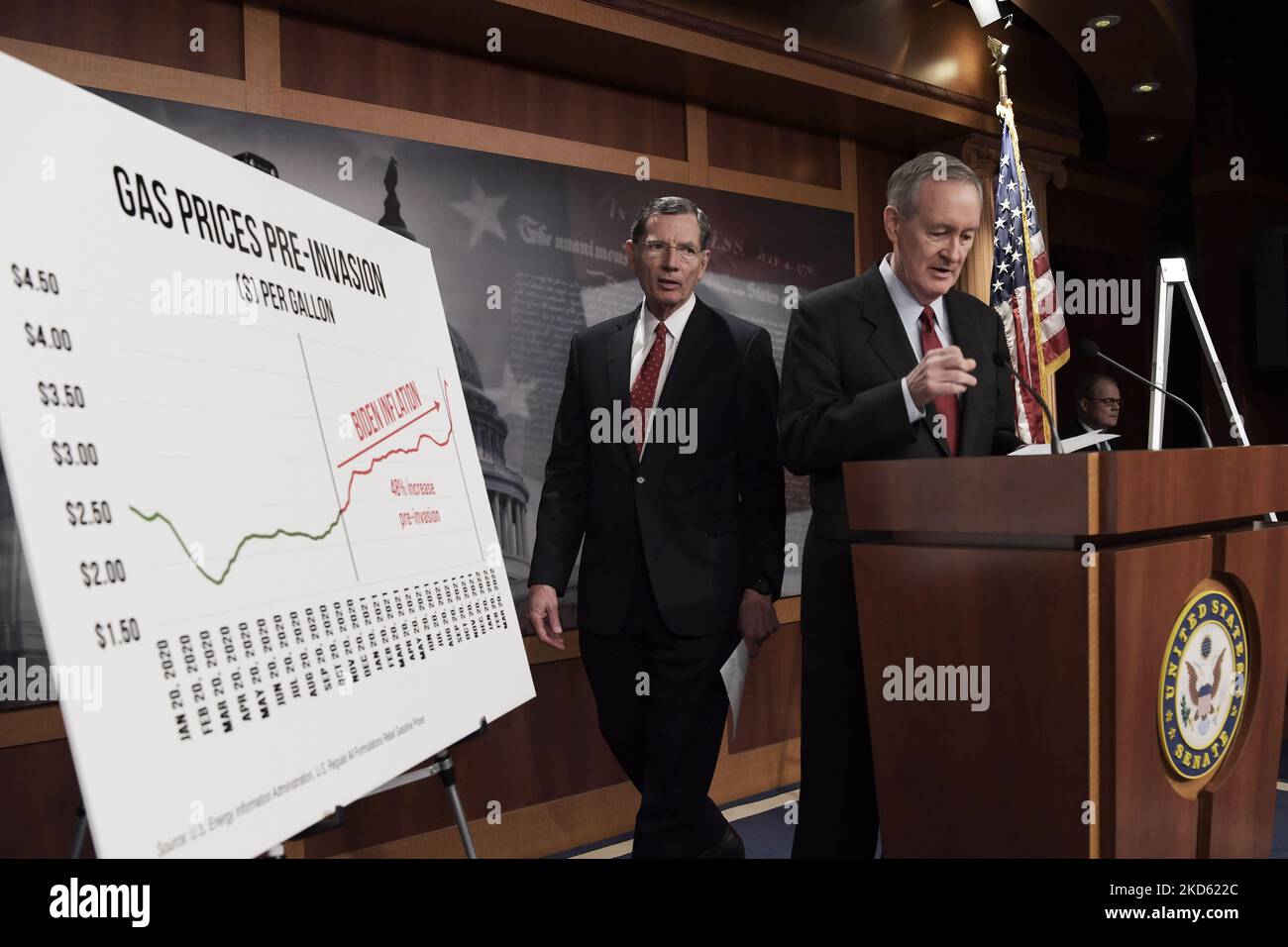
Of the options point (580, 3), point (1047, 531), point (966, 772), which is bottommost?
point (966, 772)

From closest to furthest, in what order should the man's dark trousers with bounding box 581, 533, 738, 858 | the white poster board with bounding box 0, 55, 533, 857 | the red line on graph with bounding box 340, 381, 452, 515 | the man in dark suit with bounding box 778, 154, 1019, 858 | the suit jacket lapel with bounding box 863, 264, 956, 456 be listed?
the white poster board with bounding box 0, 55, 533, 857 → the red line on graph with bounding box 340, 381, 452, 515 → the man in dark suit with bounding box 778, 154, 1019, 858 → the suit jacket lapel with bounding box 863, 264, 956, 456 → the man's dark trousers with bounding box 581, 533, 738, 858

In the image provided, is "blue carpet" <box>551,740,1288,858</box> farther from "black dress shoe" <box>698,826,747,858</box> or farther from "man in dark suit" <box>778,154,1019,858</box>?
"man in dark suit" <box>778,154,1019,858</box>

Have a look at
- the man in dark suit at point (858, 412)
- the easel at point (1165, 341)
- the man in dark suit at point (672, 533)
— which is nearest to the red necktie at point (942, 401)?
the man in dark suit at point (858, 412)

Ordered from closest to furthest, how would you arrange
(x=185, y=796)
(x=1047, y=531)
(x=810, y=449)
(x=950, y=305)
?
(x=185, y=796) → (x=1047, y=531) → (x=810, y=449) → (x=950, y=305)

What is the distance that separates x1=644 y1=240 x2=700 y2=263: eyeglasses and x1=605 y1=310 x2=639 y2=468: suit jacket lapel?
198 mm

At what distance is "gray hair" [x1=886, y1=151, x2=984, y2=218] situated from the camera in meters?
1.85

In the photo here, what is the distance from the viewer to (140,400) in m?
1.10

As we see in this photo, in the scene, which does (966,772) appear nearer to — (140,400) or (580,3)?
(140,400)

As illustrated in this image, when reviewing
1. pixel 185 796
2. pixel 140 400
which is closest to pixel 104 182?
pixel 140 400

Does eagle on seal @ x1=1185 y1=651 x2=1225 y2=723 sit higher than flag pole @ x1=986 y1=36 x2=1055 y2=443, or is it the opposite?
flag pole @ x1=986 y1=36 x2=1055 y2=443

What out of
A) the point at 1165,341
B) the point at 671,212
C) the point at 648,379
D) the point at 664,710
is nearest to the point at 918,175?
the point at 671,212

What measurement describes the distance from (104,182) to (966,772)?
1.35m

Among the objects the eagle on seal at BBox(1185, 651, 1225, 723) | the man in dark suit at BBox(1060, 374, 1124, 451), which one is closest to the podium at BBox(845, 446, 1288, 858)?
the eagle on seal at BBox(1185, 651, 1225, 723)

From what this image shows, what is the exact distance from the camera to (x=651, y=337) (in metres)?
2.58
